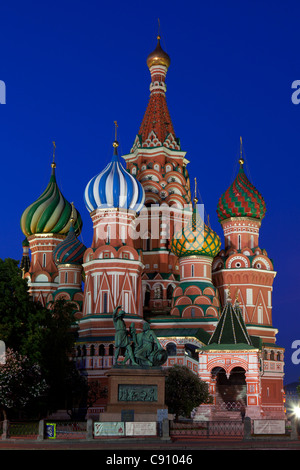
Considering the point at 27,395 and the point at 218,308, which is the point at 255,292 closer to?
the point at 218,308

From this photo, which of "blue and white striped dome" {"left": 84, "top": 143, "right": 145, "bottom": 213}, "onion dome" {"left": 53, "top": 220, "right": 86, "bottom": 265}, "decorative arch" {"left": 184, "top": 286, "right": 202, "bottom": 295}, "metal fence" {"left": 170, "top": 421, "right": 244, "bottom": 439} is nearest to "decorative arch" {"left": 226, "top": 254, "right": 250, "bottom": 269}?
"decorative arch" {"left": 184, "top": 286, "right": 202, "bottom": 295}

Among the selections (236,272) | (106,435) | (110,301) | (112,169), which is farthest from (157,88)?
(106,435)

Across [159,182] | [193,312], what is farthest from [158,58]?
[193,312]

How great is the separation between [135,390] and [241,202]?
96.5 ft

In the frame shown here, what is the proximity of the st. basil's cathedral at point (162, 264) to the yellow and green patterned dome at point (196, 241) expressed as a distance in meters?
0.07

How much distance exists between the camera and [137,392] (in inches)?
1070

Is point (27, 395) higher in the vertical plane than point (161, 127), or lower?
lower

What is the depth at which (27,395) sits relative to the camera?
32.9 meters

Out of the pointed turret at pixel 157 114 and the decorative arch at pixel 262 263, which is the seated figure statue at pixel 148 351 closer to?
the decorative arch at pixel 262 263

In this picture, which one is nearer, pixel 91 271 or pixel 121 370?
pixel 121 370

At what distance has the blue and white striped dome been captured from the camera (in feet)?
160

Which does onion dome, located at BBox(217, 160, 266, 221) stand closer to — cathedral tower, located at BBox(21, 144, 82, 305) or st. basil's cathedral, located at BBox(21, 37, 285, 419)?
st. basil's cathedral, located at BBox(21, 37, 285, 419)

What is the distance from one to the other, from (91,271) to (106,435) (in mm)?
24865

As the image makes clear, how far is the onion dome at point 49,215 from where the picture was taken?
190ft
